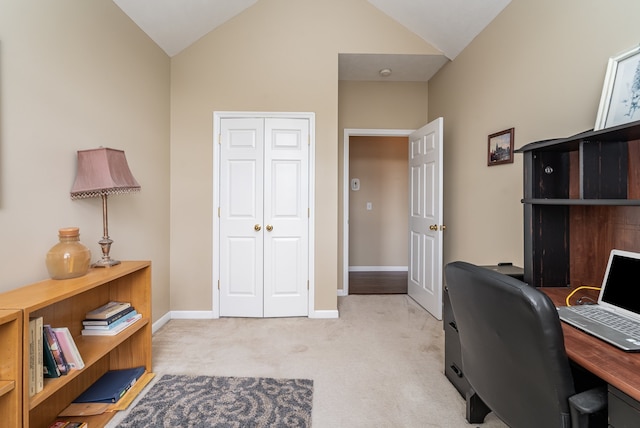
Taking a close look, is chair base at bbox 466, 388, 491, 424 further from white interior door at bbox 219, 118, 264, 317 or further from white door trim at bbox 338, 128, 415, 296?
white door trim at bbox 338, 128, 415, 296

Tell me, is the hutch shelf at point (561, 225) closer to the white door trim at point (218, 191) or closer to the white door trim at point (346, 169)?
the white door trim at point (218, 191)

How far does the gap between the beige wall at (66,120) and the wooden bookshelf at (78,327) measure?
0.79 ft

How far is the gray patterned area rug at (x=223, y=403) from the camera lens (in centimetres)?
160

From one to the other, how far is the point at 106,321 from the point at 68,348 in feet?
1.17

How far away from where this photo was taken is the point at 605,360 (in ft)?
2.94

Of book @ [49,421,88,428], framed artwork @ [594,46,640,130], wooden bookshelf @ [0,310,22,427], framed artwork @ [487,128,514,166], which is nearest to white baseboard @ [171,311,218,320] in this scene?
book @ [49,421,88,428]

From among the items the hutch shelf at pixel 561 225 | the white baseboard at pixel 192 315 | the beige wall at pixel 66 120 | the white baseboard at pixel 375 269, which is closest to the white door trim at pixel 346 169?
the white baseboard at pixel 375 269

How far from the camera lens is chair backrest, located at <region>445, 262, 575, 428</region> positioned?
0.78 metres

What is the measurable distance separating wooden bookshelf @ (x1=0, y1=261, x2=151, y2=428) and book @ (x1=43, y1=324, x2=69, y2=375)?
0.16 feet

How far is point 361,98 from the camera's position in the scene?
3777 millimetres

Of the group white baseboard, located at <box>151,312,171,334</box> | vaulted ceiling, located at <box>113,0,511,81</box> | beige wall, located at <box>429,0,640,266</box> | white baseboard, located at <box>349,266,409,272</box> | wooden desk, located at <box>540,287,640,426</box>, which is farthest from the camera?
white baseboard, located at <box>349,266,409,272</box>

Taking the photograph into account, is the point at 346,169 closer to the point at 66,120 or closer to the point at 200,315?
the point at 200,315

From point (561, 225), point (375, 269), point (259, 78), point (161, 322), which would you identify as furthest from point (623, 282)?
point (375, 269)

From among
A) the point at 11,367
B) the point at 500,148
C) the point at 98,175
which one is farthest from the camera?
the point at 500,148
